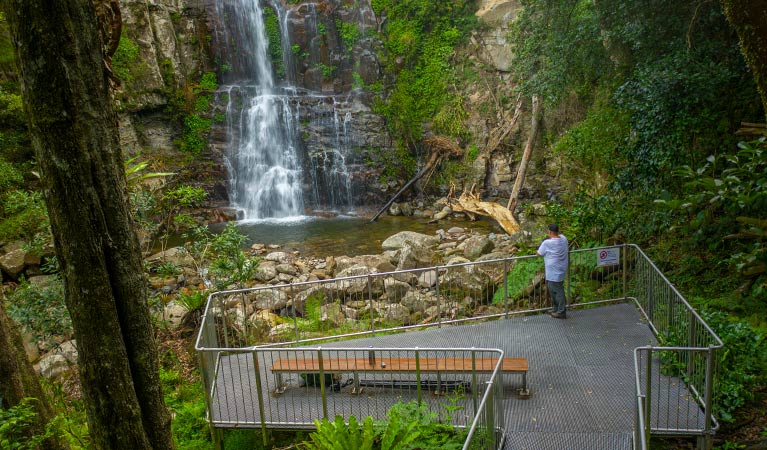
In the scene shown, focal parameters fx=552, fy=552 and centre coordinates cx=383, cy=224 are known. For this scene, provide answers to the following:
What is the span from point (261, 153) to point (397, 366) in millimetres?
21058

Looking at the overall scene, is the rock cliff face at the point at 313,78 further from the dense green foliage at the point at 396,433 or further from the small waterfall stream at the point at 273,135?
the dense green foliage at the point at 396,433

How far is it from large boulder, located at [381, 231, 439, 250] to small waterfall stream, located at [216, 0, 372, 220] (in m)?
6.77

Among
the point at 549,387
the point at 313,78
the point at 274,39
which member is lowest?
the point at 549,387

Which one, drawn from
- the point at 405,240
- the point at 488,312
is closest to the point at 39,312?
the point at 488,312

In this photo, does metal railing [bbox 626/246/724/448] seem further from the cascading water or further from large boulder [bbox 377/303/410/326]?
the cascading water

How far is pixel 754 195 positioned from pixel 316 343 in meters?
6.72

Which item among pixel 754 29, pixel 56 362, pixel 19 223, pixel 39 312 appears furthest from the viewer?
pixel 19 223

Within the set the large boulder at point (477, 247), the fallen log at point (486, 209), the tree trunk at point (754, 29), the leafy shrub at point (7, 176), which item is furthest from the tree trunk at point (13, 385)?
the fallen log at point (486, 209)

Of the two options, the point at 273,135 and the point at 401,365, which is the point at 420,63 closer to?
the point at 273,135

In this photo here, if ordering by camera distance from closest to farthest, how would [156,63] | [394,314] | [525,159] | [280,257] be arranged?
[394,314] → [280,257] → [525,159] → [156,63]

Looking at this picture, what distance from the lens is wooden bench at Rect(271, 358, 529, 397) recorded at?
6957 millimetres

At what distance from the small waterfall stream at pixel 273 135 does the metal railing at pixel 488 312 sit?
422 inches

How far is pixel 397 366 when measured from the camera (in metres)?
7.24

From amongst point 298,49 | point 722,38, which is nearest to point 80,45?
point 722,38
